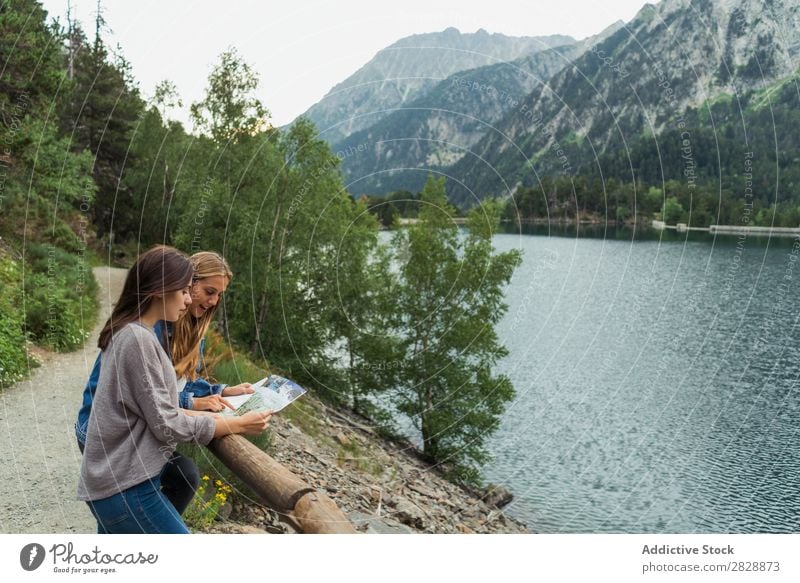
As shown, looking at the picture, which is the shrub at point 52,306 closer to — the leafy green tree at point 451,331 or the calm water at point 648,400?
the leafy green tree at point 451,331

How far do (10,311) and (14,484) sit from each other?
5653mm

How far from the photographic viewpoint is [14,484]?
7145 millimetres

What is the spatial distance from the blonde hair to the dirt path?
3363 millimetres

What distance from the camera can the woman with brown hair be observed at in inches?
119

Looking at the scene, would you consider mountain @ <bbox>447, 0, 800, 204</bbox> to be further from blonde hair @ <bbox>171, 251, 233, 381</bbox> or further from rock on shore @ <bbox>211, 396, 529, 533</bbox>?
blonde hair @ <bbox>171, 251, 233, 381</bbox>

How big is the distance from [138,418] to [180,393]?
69cm

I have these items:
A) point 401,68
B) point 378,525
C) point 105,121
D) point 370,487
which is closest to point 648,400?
point 370,487

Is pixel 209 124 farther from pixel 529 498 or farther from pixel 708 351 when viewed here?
pixel 708 351

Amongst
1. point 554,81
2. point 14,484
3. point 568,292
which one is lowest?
point 568,292

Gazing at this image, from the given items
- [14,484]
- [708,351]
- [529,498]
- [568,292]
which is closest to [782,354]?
[708,351]

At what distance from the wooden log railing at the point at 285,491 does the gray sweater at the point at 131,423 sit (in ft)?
1.16

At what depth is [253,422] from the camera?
11.4 feet

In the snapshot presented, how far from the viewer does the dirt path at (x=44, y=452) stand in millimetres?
6441

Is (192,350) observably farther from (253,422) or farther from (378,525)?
(378,525)
